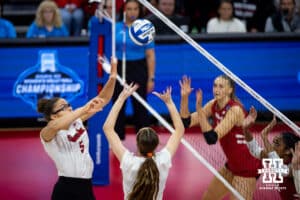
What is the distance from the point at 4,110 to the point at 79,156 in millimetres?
5293

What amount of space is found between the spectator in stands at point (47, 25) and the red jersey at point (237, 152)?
16.5ft

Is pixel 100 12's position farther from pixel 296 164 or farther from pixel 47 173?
pixel 296 164

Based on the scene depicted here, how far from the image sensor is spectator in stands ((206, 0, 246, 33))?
1309 cm

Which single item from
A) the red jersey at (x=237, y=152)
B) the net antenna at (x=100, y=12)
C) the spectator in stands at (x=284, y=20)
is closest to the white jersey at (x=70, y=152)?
the red jersey at (x=237, y=152)

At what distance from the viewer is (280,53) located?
1258cm

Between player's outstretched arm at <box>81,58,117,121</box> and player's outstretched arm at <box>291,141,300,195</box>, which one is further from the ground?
player's outstretched arm at <box>81,58,117,121</box>

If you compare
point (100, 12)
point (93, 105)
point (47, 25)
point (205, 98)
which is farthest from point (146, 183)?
point (47, 25)

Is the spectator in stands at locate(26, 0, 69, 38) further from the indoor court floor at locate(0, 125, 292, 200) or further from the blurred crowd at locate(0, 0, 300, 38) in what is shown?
the indoor court floor at locate(0, 125, 292, 200)

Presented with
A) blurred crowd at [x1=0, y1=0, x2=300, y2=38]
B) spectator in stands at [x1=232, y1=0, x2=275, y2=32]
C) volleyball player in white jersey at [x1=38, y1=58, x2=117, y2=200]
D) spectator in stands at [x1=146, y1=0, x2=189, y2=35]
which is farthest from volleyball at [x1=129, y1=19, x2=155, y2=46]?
spectator in stands at [x1=232, y1=0, x2=275, y2=32]

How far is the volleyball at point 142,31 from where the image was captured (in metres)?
9.91

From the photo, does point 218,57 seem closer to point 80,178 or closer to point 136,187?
point 80,178

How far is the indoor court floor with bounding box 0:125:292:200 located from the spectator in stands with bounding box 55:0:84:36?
2.07 m

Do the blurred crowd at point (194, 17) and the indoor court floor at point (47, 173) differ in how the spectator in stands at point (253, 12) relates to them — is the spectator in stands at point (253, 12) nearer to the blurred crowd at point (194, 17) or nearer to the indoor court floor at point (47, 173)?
the blurred crowd at point (194, 17)

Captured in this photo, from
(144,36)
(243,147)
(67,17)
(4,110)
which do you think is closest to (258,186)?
(243,147)
